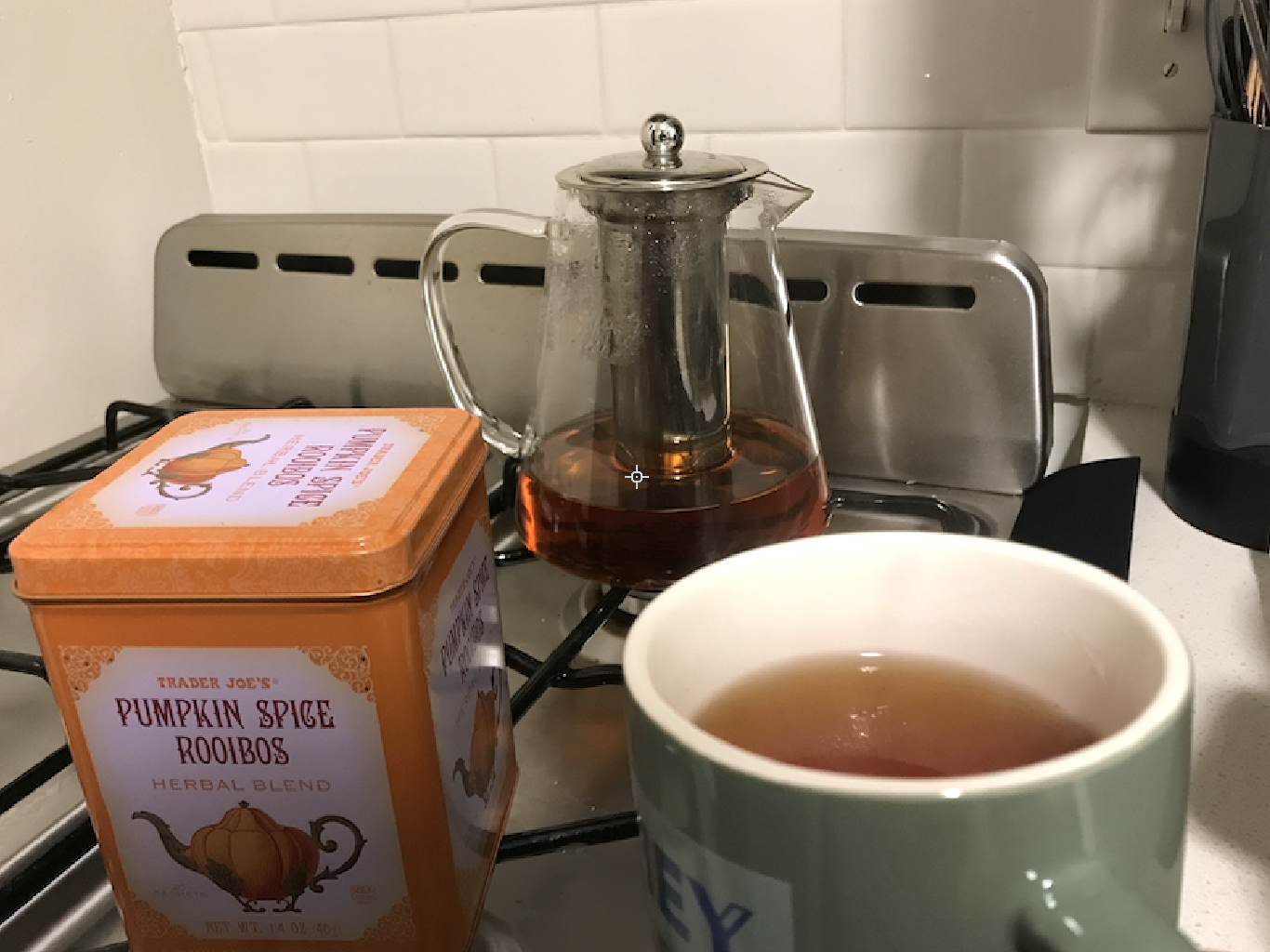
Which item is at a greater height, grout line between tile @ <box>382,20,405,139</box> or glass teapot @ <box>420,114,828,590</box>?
grout line between tile @ <box>382,20,405,139</box>

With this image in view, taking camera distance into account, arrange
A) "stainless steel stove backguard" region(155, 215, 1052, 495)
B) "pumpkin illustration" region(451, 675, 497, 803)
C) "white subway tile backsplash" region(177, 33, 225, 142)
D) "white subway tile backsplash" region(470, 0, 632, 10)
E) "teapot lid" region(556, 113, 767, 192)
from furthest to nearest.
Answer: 1. "white subway tile backsplash" region(177, 33, 225, 142)
2. "white subway tile backsplash" region(470, 0, 632, 10)
3. "stainless steel stove backguard" region(155, 215, 1052, 495)
4. "teapot lid" region(556, 113, 767, 192)
5. "pumpkin illustration" region(451, 675, 497, 803)

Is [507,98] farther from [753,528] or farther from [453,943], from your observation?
[453,943]

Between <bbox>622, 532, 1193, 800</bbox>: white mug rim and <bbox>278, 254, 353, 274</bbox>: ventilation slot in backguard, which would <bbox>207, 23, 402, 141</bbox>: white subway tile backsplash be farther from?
<bbox>622, 532, 1193, 800</bbox>: white mug rim

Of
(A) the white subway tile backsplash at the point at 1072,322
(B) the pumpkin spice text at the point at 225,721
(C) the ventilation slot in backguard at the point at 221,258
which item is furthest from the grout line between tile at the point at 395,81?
(B) the pumpkin spice text at the point at 225,721

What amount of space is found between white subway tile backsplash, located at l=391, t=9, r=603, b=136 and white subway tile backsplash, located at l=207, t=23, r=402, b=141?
0.06 feet

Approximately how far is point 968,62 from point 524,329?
0.25 meters

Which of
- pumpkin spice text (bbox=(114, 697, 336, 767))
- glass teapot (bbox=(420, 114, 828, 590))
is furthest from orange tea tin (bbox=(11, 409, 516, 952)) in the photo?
glass teapot (bbox=(420, 114, 828, 590))

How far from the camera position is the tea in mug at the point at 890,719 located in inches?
8.9

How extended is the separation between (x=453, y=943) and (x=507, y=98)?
50 centimetres

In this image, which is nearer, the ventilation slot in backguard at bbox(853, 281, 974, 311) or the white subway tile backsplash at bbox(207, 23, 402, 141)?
the ventilation slot in backguard at bbox(853, 281, 974, 311)

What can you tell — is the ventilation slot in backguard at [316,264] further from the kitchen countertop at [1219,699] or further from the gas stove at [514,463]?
the kitchen countertop at [1219,699]

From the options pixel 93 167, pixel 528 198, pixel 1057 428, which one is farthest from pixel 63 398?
pixel 1057 428

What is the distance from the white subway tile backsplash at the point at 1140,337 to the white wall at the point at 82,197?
563mm

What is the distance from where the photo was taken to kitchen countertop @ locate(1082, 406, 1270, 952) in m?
0.26
